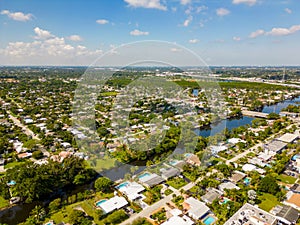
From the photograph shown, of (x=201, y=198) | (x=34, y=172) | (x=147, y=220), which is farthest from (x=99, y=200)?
(x=201, y=198)

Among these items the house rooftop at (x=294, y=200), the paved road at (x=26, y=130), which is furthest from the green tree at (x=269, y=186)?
the paved road at (x=26, y=130)

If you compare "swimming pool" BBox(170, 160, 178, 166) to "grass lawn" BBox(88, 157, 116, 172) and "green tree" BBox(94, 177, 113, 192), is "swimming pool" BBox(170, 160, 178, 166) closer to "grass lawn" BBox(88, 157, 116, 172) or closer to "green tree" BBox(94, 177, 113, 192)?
"grass lawn" BBox(88, 157, 116, 172)

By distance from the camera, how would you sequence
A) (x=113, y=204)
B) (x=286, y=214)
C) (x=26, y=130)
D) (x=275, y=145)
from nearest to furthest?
(x=286, y=214) → (x=113, y=204) → (x=275, y=145) → (x=26, y=130)

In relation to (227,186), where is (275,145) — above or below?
above

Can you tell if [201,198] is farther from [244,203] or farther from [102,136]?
[102,136]

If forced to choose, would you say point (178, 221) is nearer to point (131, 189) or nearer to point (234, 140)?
point (131, 189)

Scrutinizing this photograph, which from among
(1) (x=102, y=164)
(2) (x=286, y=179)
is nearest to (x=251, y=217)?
(2) (x=286, y=179)

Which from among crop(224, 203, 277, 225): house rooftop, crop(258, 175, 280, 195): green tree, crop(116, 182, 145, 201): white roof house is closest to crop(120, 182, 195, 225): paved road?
crop(116, 182, 145, 201): white roof house

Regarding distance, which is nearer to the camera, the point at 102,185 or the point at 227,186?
the point at 102,185
